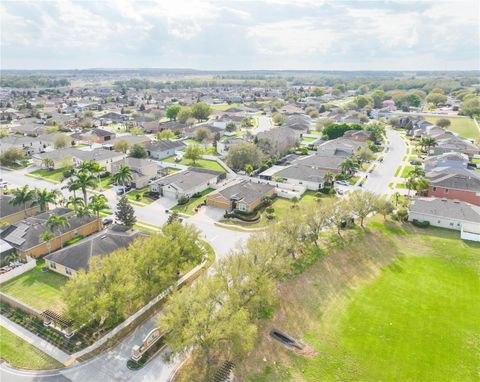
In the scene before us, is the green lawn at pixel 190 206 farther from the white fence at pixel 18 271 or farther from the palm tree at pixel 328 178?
the palm tree at pixel 328 178

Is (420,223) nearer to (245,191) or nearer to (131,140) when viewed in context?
(245,191)

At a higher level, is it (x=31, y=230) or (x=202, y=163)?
(x=31, y=230)

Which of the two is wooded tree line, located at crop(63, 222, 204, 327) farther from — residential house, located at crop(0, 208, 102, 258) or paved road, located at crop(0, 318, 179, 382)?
residential house, located at crop(0, 208, 102, 258)

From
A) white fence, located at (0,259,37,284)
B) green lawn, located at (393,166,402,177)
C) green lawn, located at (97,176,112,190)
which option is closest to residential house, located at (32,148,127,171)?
green lawn, located at (97,176,112,190)

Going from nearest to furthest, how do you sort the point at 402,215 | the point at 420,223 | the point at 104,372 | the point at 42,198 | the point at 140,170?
the point at 104,372 → the point at 42,198 → the point at 420,223 → the point at 402,215 → the point at 140,170

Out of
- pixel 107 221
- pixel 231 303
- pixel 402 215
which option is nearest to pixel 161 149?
pixel 107 221

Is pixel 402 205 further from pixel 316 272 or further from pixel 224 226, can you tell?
pixel 224 226

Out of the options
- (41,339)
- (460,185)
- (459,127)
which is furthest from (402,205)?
(459,127)
